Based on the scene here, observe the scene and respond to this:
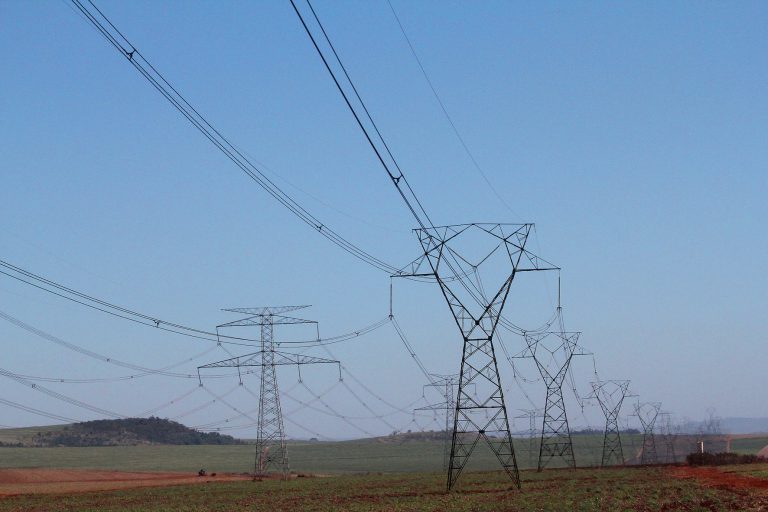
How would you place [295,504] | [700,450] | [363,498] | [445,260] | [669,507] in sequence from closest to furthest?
[669,507] → [445,260] → [295,504] → [363,498] → [700,450]

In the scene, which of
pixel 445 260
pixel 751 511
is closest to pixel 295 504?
pixel 445 260

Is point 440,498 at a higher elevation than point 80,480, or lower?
lower

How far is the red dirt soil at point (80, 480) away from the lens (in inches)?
3647

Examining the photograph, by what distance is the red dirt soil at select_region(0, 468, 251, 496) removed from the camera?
9264 centimetres

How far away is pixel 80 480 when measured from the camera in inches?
4321

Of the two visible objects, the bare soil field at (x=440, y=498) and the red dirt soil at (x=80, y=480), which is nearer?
the bare soil field at (x=440, y=498)

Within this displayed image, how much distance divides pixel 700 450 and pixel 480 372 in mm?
73656

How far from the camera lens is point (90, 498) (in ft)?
231

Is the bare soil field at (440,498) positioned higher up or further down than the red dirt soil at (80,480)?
further down

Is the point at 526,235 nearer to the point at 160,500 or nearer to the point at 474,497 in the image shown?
the point at 474,497

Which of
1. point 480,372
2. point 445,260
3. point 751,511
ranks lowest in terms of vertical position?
point 751,511

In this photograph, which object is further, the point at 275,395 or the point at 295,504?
the point at 275,395

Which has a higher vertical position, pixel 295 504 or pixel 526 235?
pixel 526 235

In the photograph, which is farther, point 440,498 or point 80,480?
point 80,480
